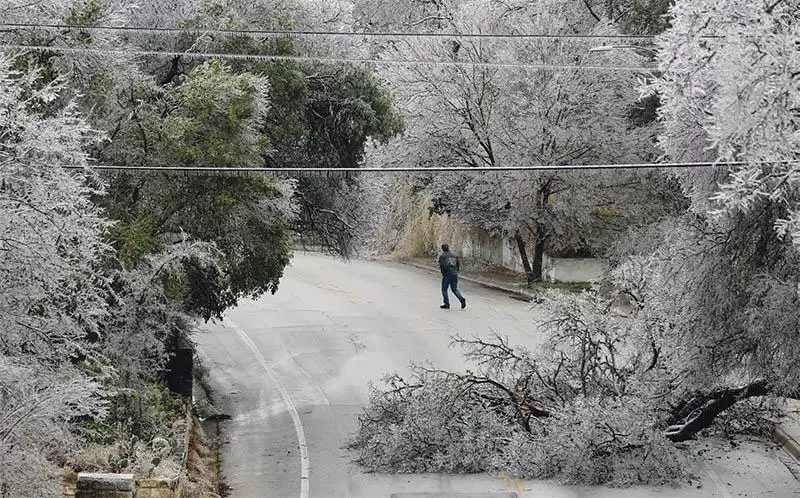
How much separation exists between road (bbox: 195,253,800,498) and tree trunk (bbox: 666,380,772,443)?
0.54 meters

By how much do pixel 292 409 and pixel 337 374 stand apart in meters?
2.54

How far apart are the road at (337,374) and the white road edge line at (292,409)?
0.03 meters

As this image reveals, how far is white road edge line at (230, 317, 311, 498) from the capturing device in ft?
52.0

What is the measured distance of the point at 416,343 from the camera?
80.0 ft

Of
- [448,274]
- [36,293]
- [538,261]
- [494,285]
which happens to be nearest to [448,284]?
[448,274]

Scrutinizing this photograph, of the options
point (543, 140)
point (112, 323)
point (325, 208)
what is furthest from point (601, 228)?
point (112, 323)

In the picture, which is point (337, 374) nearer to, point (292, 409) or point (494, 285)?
point (292, 409)

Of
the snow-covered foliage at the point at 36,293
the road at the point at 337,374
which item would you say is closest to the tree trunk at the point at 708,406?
the road at the point at 337,374

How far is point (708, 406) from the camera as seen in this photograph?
1560cm

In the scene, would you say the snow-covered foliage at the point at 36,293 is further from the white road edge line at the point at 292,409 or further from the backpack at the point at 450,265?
the backpack at the point at 450,265

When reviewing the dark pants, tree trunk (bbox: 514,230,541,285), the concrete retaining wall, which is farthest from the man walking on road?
tree trunk (bbox: 514,230,541,285)

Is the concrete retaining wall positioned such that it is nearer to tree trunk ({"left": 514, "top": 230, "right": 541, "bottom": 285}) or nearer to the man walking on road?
tree trunk ({"left": 514, "top": 230, "right": 541, "bottom": 285})

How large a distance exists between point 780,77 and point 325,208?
44.0 feet

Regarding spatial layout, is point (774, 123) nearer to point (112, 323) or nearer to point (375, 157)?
point (112, 323)
